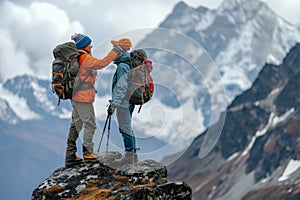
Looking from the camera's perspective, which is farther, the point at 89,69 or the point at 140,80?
the point at 89,69

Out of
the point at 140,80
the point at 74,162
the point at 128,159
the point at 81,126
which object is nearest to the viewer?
the point at 140,80

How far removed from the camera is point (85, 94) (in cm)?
1495

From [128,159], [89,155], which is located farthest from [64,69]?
[128,159]

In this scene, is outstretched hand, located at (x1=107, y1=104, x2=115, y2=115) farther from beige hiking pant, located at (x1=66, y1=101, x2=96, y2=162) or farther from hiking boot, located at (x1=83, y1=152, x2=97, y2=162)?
hiking boot, located at (x1=83, y1=152, x2=97, y2=162)

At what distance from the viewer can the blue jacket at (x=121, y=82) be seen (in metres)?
14.2

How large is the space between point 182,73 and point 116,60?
2.28m

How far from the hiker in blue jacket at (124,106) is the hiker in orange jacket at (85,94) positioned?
1.00 feet

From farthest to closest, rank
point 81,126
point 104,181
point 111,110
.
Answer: point 81,126 < point 104,181 < point 111,110

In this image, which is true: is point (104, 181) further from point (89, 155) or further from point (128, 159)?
point (89, 155)

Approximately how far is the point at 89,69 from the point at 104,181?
2.87m

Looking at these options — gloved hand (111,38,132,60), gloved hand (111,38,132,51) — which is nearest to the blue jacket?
gloved hand (111,38,132,60)

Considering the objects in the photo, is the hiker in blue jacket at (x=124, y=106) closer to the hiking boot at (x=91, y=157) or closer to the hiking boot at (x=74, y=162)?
the hiking boot at (x=91, y=157)

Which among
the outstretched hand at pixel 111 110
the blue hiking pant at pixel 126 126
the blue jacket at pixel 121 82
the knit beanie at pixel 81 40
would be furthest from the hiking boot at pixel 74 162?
the knit beanie at pixel 81 40

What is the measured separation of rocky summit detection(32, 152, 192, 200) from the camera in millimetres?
13552
